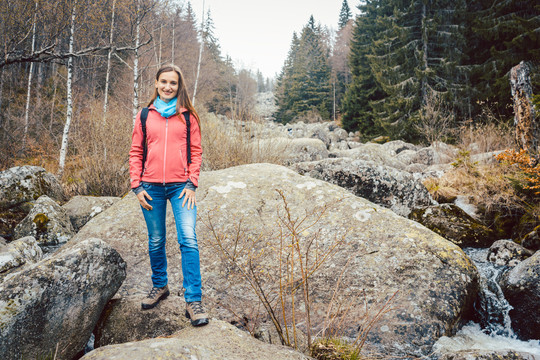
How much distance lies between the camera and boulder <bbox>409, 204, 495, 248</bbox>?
5070 mm

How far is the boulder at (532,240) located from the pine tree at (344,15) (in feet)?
151

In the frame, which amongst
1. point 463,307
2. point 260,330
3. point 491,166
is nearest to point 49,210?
point 260,330

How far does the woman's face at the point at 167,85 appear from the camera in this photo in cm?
247

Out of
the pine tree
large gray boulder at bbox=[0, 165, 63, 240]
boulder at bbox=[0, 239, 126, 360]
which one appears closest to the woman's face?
boulder at bbox=[0, 239, 126, 360]

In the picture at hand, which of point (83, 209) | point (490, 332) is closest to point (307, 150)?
point (83, 209)

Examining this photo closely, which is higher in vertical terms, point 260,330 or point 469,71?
point 469,71

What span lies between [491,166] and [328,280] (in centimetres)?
642

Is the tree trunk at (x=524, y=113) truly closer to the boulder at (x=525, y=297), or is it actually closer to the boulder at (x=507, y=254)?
the boulder at (x=507, y=254)

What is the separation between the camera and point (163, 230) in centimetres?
240

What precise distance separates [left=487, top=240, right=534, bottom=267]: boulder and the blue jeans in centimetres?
458

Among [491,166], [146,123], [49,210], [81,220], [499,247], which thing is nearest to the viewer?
[146,123]

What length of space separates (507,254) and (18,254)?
6.78 metres

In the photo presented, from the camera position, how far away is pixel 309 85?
34.5m

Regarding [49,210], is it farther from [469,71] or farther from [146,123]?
[469,71]
